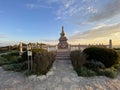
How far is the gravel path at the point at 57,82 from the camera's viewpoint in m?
7.84

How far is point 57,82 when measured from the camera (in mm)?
8258

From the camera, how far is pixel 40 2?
13.5 meters

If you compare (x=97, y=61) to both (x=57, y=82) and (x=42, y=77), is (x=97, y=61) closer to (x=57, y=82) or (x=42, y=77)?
(x=57, y=82)

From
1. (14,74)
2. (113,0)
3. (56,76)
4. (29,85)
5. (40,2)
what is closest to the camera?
(29,85)

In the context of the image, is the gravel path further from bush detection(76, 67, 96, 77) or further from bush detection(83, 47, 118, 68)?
bush detection(83, 47, 118, 68)

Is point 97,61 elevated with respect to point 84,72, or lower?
elevated

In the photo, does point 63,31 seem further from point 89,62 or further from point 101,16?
point 89,62

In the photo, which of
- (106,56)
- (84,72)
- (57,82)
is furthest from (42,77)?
(106,56)

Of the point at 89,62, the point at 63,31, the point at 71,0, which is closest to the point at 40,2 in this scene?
the point at 71,0

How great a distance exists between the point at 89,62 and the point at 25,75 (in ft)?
14.6

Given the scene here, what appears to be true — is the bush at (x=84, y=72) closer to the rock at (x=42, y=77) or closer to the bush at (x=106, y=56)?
the bush at (x=106, y=56)

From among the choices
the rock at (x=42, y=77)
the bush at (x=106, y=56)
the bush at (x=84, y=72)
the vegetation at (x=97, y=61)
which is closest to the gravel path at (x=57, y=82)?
the rock at (x=42, y=77)

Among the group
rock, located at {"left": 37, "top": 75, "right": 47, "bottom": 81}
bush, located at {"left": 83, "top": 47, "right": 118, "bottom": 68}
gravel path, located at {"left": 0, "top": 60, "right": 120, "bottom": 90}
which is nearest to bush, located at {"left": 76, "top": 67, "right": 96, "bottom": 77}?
gravel path, located at {"left": 0, "top": 60, "right": 120, "bottom": 90}

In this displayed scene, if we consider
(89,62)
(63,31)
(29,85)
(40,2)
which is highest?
(40,2)
